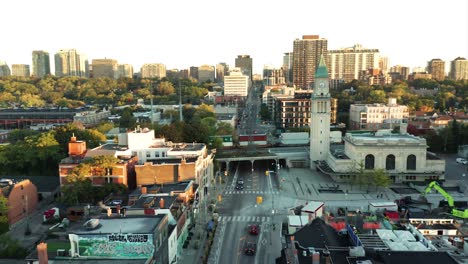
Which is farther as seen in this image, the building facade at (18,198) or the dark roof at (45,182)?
the dark roof at (45,182)

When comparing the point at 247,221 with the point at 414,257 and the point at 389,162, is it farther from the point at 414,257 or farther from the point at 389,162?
the point at 389,162

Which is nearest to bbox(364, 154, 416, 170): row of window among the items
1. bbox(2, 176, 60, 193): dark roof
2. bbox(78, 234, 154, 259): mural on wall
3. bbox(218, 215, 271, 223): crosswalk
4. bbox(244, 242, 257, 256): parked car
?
bbox(218, 215, 271, 223): crosswalk

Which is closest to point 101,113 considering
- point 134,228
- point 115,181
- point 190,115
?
point 190,115

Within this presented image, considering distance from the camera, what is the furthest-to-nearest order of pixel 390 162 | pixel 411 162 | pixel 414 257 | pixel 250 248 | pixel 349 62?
1. pixel 349 62
2. pixel 390 162
3. pixel 411 162
4. pixel 250 248
5. pixel 414 257

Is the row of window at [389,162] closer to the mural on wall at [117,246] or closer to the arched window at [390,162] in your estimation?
the arched window at [390,162]

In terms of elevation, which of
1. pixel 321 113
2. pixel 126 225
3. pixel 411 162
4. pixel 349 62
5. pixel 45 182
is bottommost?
pixel 45 182

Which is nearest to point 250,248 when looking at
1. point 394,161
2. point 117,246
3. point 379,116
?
point 117,246

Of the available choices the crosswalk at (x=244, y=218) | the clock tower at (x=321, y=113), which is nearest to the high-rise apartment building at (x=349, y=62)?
the clock tower at (x=321, y=113)
